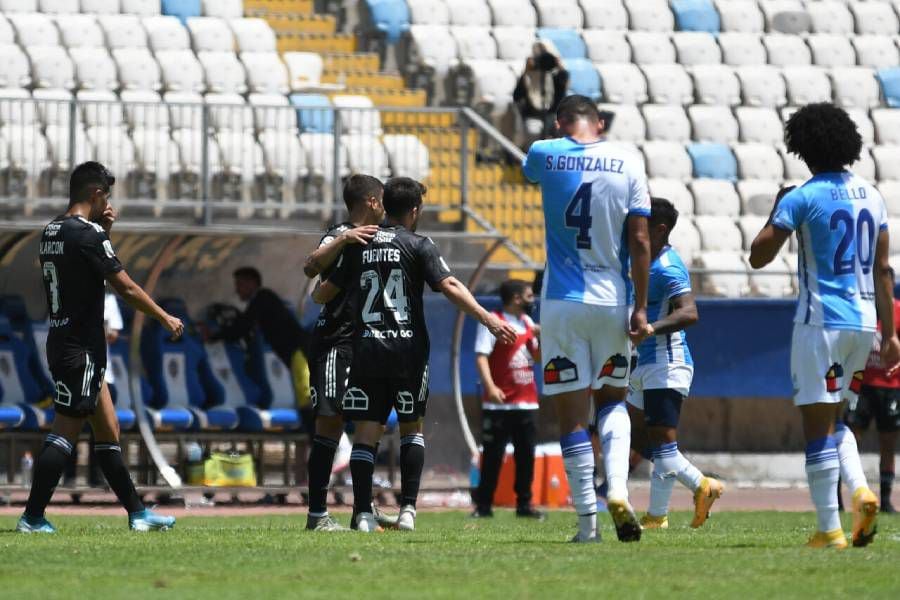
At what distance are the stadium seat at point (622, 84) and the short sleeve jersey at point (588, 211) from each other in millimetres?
15832

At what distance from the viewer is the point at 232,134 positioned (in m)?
17.7

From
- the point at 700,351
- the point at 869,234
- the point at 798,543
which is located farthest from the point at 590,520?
the point at 700,351

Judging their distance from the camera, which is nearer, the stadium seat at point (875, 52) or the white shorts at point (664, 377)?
the white shorts at point (664, 377)

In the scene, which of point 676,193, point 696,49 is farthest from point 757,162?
point 696,49

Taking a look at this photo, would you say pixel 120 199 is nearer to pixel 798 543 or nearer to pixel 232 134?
pixel 232 134

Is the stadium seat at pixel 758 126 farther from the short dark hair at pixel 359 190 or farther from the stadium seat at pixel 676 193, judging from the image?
the short dark hair at pixel 359 190

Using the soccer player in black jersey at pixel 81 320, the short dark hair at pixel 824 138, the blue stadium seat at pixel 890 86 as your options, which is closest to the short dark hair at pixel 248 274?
the soccer player in black jersey at pixel 81 320

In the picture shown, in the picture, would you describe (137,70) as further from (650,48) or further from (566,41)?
(650,48)

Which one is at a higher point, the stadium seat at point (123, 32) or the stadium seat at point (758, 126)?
the stadium seat at point (123, 32)

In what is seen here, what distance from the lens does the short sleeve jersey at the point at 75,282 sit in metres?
10.2

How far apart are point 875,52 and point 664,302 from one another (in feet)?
57.2

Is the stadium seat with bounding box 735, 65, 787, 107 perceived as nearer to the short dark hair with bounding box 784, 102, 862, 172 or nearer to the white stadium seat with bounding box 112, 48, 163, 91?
the white stadium seat with bounding box 112, 48, 163, 91

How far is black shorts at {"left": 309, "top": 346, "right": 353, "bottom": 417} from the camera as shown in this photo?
34.4ft

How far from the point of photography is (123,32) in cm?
2150
